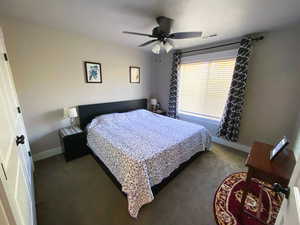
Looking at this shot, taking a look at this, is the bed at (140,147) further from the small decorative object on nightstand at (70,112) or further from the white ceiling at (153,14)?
the white ceiling at (153,14)

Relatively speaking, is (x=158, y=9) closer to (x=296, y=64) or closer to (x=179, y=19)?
(x=179, y=19)

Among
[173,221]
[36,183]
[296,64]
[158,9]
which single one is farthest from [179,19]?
[36,183]

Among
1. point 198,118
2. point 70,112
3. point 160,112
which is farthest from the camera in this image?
point 160,112

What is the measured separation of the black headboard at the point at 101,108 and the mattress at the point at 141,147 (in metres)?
0.25

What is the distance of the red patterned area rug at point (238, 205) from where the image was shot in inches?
60.0

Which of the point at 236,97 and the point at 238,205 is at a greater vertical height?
the point at 236,97

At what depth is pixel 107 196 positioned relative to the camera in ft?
5.98

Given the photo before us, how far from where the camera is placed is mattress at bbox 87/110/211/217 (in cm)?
158

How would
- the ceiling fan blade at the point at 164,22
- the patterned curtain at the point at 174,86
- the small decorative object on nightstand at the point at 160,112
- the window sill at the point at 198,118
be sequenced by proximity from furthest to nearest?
the small decorative object on nightstand at the point at 160,112 → the patterned curtain at the point at 174,86 → the window sill at the point at 198,118 → the ceiling fan blade at the point at 164,22

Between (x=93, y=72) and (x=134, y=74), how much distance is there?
1.21m

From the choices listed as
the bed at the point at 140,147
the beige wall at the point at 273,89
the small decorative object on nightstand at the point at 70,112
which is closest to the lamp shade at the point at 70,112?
the small decorative object on nightstand at the point at 70,112

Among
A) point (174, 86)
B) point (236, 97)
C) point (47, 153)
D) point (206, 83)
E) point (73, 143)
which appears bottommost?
point (47, 153)

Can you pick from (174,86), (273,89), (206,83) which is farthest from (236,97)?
(174,86)

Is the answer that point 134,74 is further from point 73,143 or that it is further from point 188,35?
point 73,143
